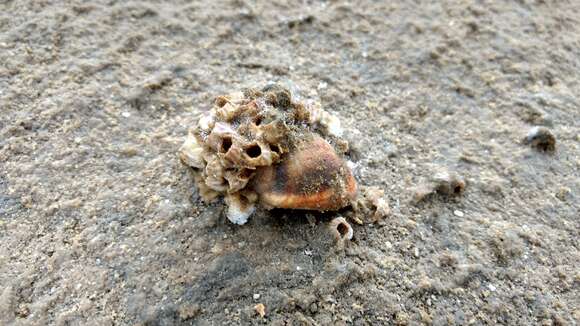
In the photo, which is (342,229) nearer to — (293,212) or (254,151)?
(293,212)

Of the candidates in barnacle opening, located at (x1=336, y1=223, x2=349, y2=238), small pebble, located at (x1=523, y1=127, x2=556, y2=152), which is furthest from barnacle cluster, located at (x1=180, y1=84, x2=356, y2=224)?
small pebble, located at (x1=523, y1=127, x2=556, y2=152)

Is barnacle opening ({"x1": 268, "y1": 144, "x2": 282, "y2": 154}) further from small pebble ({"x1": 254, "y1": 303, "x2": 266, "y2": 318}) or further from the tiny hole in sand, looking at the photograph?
small pebble ({"x1": 254, "y1": 303, "x2": 266, "y2": 318})

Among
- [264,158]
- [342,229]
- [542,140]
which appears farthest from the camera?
[542,140]

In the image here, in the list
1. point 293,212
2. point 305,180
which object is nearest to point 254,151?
point 305,180

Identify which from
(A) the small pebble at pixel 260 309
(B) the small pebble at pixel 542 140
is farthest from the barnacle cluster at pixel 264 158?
(B) the small pebble at pixel 542 140

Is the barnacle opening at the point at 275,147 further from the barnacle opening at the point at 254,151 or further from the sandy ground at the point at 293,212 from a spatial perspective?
the sandy ground at the point at 293,212

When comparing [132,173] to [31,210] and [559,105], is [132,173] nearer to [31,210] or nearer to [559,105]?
[31,210]

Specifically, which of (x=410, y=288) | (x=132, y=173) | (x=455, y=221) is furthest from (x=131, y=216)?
(x=455, y=221)
